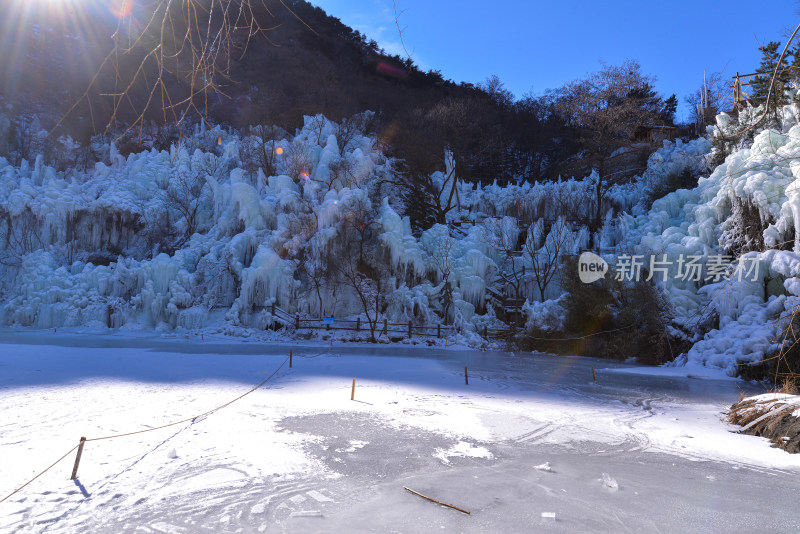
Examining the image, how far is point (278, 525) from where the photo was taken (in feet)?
13.7

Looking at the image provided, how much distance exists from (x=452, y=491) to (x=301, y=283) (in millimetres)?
20905

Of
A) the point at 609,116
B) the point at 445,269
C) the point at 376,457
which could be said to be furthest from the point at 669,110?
the point at 376,457

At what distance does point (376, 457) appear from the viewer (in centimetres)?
604

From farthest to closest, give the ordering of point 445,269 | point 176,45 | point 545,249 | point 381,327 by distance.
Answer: point 545,249 < point 445,269 < point 381,327 < point 176,45

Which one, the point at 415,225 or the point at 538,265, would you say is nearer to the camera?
the point at 538,265

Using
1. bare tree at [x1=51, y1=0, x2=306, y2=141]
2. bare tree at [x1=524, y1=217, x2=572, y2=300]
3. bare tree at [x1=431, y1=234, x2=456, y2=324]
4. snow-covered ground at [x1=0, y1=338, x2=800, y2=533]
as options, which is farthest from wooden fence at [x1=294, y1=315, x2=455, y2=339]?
bare tree at [x1=51, y1=0, x2=306, y2=141]

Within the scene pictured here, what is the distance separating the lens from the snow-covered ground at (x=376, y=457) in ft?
14.4

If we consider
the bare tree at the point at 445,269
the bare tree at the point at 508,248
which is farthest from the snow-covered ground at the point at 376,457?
the bare tree at the point at 508,248

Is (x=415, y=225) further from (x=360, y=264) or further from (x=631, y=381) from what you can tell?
(x=631, y=381)

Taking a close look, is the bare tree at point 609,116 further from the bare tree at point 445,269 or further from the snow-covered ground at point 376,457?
the snow-covered ground at point 376,457

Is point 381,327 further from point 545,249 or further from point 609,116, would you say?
point 609,116

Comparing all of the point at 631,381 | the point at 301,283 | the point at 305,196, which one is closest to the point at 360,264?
the point at 301,283

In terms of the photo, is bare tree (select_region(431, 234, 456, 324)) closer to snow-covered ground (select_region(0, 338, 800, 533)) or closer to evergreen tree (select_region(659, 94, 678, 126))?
snow-covered ground (select_region(0, 338, 800, 533))

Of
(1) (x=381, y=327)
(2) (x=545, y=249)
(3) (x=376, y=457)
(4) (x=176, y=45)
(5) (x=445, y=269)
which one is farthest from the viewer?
(2) (x=545, y=249)
